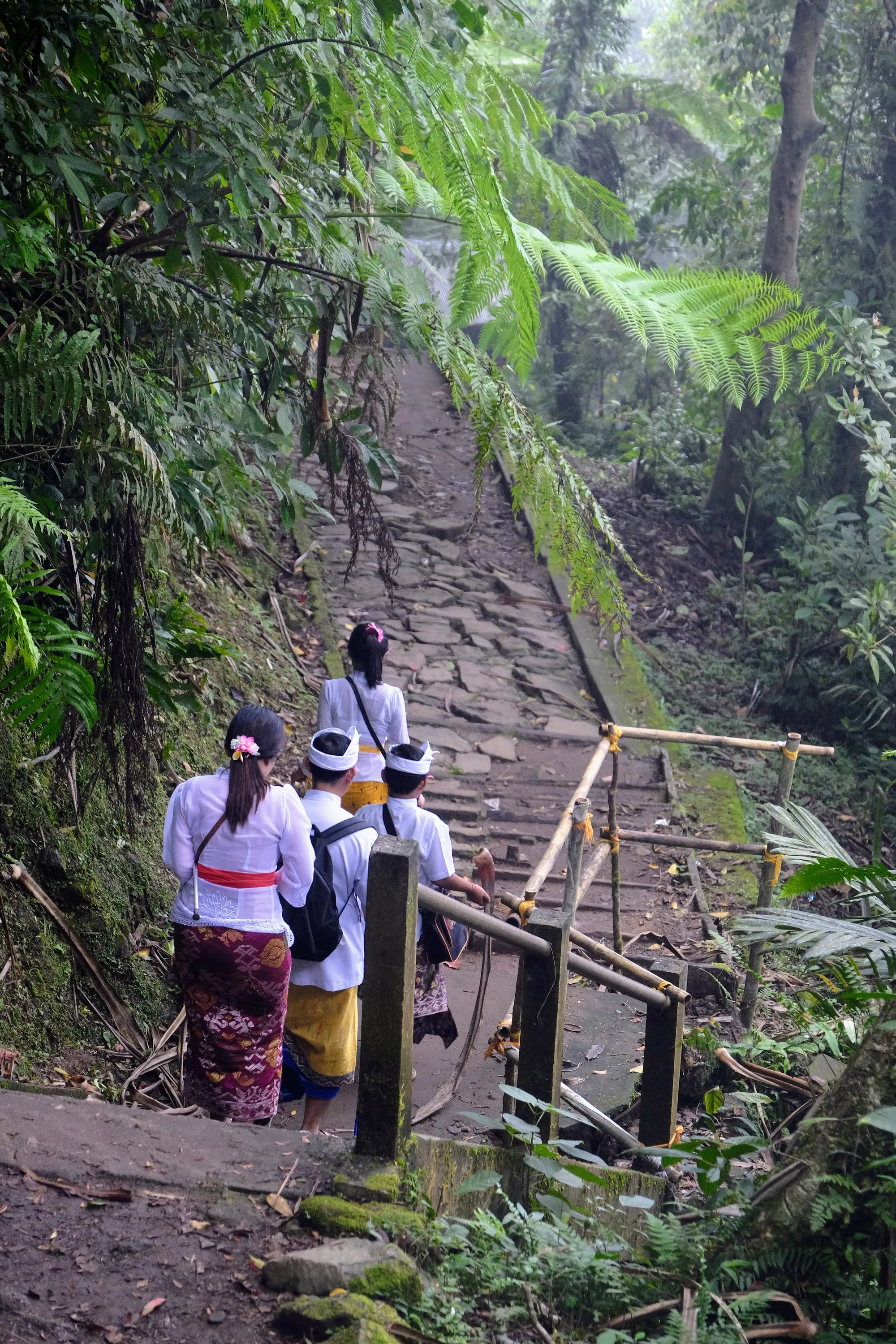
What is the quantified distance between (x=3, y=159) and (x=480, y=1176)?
117 inches

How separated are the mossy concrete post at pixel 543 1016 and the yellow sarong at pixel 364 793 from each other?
7.09 feet

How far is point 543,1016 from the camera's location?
9.04ft

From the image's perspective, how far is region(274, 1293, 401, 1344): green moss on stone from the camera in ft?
6.82

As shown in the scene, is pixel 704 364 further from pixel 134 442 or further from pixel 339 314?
pixel 134 442

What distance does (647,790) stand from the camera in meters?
7.82

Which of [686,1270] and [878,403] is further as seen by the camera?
[878,403]

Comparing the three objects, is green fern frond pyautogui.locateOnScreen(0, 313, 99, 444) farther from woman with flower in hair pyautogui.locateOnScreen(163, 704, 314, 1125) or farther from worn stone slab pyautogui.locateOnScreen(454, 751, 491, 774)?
worn stone slab pyautogui.locateOnScreen(454, 751, 491, 774)

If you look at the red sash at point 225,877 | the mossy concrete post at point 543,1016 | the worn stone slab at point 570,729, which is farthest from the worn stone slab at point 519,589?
the mossy concrete post at point 543,1016

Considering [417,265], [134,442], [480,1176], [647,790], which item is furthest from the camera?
[647,790]

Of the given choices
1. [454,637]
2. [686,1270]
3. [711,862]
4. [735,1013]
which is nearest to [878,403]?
[454,637]

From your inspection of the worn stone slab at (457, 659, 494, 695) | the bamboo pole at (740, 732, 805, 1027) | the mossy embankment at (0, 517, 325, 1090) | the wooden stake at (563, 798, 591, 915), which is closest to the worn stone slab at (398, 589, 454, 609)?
the worn stone slab at (457, 659, 494, 695)

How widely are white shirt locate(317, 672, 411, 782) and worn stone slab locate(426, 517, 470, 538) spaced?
6605 mm

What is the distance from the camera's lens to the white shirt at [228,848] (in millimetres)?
3365

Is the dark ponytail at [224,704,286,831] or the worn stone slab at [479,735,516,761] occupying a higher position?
the dark ponytail at [224,704,286,831]
